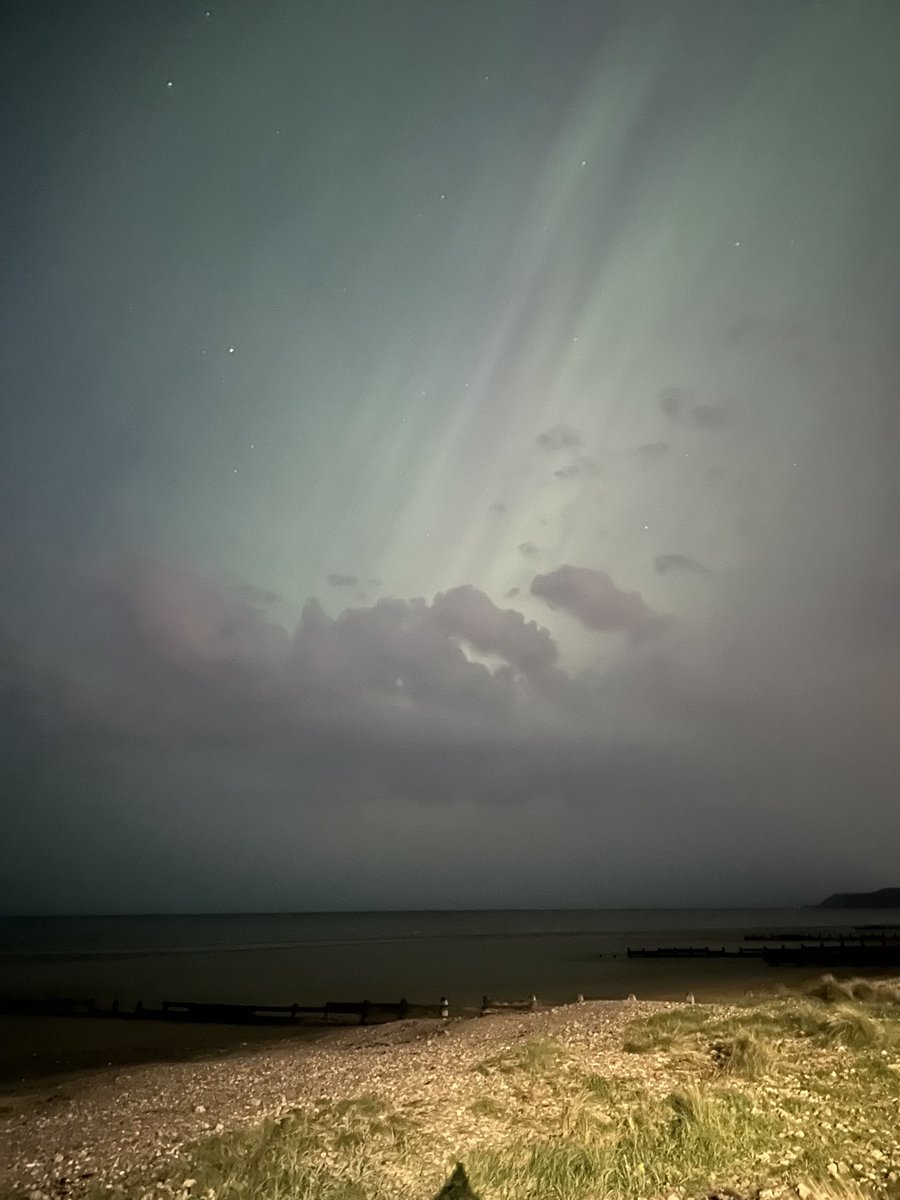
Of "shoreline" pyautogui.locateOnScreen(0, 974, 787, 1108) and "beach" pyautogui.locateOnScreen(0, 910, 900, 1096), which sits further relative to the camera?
"beach" pyautogui.locateOnScreen(0, 910, 900, 1096)

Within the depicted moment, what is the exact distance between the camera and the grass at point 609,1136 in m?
10.4

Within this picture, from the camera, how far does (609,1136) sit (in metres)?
12.3

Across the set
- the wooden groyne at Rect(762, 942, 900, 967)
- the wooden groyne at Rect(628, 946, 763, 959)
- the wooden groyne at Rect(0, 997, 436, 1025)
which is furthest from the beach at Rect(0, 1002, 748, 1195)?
the wooden groyne at Rect(628, 946, 763, 959)

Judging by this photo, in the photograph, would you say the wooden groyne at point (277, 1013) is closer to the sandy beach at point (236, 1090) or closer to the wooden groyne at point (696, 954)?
the sandy beach at point (236, 1090)

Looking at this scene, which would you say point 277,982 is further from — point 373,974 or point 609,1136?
point 609,1136

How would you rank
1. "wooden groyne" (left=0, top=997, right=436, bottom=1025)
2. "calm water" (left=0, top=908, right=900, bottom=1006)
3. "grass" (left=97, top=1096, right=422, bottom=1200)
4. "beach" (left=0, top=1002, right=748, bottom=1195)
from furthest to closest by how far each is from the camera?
"calm water" (left=0, top=908, right=900, bottom=1006) → "wooden groyne" (left=0, top=997, right=436, bottom=1025) → "beach" (left=0, top=1002, right=748, bottom=1195) → "grass" (left=97, top=1096, right=422, bottom=1200)

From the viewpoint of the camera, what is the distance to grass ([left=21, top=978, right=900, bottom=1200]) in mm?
10359

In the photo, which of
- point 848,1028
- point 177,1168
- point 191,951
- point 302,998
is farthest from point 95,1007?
point 191,951

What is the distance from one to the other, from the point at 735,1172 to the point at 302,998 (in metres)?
43.0

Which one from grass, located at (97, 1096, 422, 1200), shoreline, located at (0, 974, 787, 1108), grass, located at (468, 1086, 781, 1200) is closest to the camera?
grass, located at (468, 1086, 781, 1200)

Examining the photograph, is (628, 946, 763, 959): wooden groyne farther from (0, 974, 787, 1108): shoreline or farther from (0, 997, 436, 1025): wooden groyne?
(0, 997, 436, 1025): wooden groyne

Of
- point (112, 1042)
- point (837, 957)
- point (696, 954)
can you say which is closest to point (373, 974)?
point (696, 954)

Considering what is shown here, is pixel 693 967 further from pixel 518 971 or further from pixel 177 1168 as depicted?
pixel 177 1168

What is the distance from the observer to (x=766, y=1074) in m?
14.9
